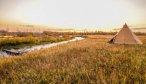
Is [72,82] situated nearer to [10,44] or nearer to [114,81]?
[114,81]

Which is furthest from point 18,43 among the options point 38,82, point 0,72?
point 38,82

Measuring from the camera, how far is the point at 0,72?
6.19 meters

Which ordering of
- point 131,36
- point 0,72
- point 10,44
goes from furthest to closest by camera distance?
1. point 10,44
2. point 131,36
3. point 0,72

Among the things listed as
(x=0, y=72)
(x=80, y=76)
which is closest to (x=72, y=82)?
(x=80, y=76)

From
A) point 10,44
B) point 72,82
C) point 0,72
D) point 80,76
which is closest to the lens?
point 72,82

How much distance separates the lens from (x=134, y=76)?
4621mm

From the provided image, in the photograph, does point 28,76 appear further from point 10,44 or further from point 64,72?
point 10,44

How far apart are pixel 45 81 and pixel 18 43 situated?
95.4 ft

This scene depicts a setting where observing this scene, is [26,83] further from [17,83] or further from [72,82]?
[72,82]

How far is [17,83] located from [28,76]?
776 millimetres

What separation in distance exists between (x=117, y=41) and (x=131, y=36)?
4.81 feet

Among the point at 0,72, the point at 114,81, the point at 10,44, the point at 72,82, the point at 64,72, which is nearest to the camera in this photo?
the point at 114,81

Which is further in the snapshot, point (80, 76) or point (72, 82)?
point (80, 76)

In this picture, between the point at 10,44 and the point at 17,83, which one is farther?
the point at 10,44
